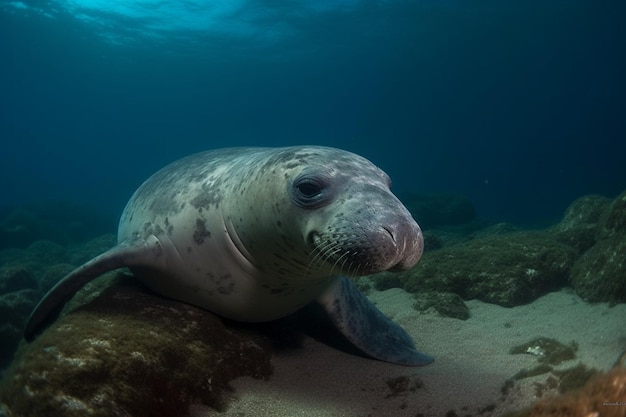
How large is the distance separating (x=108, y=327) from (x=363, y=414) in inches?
72.7

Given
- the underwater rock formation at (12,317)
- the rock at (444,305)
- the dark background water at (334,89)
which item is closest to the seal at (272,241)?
the rock at (444,305)

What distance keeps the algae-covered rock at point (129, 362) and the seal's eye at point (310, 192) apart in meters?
1.35

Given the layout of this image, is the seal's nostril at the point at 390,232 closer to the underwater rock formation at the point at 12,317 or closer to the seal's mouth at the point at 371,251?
the seal's mouth at the point at 371,251

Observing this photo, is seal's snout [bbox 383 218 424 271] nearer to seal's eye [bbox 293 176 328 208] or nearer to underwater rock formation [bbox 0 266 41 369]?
seal's eye [bbox 293 176 328 208]

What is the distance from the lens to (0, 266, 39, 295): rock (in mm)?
9258

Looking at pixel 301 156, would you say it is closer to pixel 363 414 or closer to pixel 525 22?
pixel 363 414

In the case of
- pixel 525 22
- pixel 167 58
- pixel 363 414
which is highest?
pixel 525 22

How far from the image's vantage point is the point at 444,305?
5.16m

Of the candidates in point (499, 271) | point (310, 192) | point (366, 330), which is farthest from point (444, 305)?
point (310, 192)

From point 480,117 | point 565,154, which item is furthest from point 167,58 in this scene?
Answer: point 565,154

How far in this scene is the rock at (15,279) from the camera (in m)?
9.26

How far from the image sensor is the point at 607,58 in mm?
55562

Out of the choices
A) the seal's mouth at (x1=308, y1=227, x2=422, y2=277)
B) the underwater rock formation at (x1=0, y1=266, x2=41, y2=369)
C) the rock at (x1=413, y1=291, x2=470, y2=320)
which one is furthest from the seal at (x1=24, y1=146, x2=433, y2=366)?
the underwater rock formation at (x1=0, y1=266, x2=41, y2=369)

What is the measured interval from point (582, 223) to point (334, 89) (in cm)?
6347
